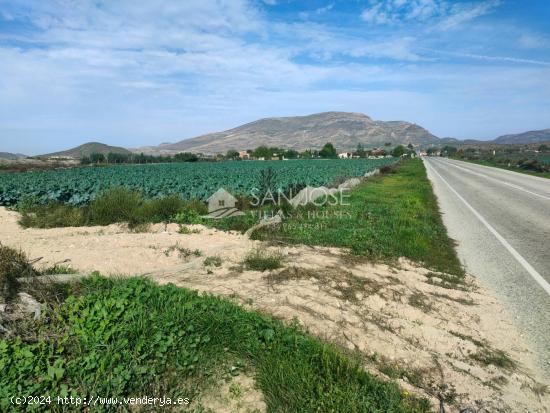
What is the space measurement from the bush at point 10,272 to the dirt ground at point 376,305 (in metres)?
1.12

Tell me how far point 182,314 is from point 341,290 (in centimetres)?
258

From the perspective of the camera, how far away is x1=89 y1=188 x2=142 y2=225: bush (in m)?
10.9

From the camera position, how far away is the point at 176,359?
3338 mm

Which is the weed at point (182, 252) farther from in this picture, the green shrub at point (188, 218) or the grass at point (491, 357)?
the grass at point (491, 357)

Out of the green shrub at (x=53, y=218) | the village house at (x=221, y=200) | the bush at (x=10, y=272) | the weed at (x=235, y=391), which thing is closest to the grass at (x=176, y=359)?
the weed at (x=235, y=391)

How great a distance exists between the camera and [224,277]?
19.5 feet

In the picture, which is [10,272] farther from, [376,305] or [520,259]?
[520,259]

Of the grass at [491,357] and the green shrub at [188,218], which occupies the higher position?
the green shrub at [188,218]

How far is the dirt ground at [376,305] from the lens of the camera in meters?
3.57

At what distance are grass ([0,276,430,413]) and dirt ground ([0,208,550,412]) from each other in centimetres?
31

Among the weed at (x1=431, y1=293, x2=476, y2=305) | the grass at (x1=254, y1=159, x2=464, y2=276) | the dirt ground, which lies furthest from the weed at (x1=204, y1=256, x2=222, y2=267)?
the weed at (x1=431, y1=293, x2=476, y2=305)

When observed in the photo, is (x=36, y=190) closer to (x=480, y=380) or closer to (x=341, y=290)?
(x=341, y=290)

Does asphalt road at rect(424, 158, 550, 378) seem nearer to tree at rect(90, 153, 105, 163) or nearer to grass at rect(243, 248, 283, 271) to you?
grass at rect(243, 248, 283, 271)

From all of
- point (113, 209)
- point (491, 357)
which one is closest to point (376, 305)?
point (491, 357)
